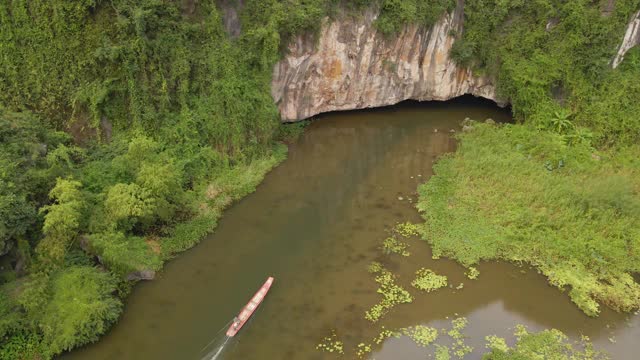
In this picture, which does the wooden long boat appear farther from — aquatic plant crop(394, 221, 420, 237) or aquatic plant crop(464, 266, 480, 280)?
aquatic plant crop(464, 266, 480, 280)

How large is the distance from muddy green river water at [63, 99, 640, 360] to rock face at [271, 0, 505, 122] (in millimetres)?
3376

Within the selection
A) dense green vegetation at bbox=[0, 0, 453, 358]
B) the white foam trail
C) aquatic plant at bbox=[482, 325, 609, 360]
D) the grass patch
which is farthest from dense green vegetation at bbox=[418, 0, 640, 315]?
the white foam trail

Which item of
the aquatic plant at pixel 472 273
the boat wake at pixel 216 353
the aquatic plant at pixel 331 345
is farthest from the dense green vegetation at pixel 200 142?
the aquatic plant at pixel 331 345

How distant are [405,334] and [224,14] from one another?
12.5 m

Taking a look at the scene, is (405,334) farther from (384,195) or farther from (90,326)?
(90,326)

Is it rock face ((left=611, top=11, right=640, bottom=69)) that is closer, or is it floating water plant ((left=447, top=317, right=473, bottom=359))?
floating water plant ((left=447, top=317, right=473, bottom=359))

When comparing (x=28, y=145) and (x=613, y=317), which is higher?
(x=28, y=145)

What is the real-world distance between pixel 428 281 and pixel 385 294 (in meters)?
1.41

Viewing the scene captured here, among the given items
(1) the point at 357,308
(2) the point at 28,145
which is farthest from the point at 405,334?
(2) the point at 28,145

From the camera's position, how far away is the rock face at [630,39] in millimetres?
18956

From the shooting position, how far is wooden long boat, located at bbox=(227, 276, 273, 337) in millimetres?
12539

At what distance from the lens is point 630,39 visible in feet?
63.6

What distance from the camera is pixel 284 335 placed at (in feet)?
41.3

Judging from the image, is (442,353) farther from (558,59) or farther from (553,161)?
(558,59)
